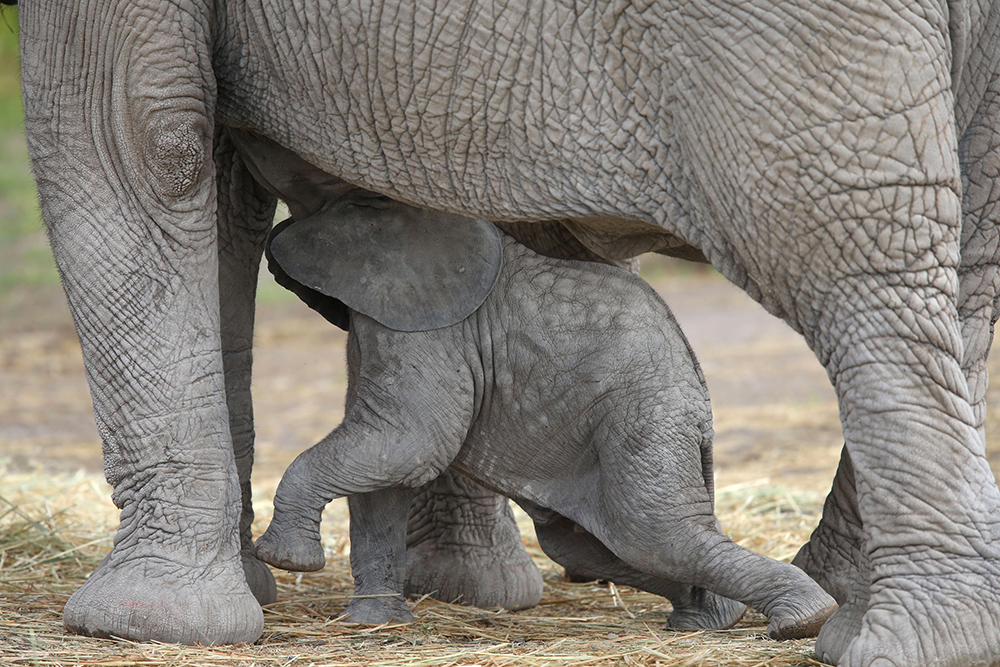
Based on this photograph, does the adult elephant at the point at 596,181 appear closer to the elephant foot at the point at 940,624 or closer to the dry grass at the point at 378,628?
the elephant foot at the point at 940,624

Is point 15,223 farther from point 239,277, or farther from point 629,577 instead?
point 629,577

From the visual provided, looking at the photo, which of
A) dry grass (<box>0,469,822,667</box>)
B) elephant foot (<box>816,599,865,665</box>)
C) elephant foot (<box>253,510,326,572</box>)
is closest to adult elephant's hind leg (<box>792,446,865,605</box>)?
dry grass (<box>0,469,822,667</box>)

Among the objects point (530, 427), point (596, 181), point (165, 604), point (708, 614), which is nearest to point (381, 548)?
point (530, 427)

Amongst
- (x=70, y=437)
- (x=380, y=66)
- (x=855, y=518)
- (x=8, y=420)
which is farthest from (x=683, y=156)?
(x=8, y=420)

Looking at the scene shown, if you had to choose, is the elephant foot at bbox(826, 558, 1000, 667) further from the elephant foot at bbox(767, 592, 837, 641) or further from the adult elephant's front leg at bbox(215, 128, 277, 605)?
the adult elephant's front leg at bbox(215, 128, 277, 605)

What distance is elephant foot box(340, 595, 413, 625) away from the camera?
3600 mm

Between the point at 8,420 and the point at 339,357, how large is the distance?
9.84ft

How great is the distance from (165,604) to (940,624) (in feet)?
5.92

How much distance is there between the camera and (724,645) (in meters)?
3.18

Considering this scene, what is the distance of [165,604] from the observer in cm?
325

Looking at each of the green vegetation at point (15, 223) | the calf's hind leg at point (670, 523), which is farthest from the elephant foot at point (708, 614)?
the green vegetation at point (15, 223)

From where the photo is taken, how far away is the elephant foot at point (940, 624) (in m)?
2.69

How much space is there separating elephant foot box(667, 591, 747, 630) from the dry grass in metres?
0.06

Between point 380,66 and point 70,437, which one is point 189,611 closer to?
point 380,66
